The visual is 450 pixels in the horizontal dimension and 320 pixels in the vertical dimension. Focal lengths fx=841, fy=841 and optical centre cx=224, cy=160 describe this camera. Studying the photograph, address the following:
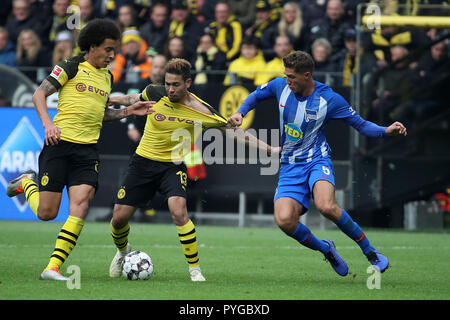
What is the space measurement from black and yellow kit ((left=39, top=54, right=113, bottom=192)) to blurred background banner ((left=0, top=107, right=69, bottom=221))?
739cm

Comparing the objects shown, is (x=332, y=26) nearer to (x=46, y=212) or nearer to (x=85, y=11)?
(x=85, y=11)

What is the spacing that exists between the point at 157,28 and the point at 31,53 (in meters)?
2.59

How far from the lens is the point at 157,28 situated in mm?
16594

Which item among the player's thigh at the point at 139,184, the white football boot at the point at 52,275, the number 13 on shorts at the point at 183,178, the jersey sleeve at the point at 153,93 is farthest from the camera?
the jersey sleeve at the point at 153,93

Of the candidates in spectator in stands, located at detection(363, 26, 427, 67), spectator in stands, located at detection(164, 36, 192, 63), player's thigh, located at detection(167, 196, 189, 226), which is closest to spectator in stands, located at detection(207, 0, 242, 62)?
spectator in stands, located at detection(164, 36, 192, 63)

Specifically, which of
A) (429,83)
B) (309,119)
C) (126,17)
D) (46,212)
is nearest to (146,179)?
(46,212)

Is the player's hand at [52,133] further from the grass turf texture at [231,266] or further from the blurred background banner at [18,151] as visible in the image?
the blurred background banner at [18,151]

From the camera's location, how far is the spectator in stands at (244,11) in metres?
16.1

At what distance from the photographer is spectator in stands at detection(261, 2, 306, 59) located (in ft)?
50.0

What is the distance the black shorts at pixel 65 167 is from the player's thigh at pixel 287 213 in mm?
1741

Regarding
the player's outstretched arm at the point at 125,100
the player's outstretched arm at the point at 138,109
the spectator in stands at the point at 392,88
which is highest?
the spectator in stands at the point at 392,88
